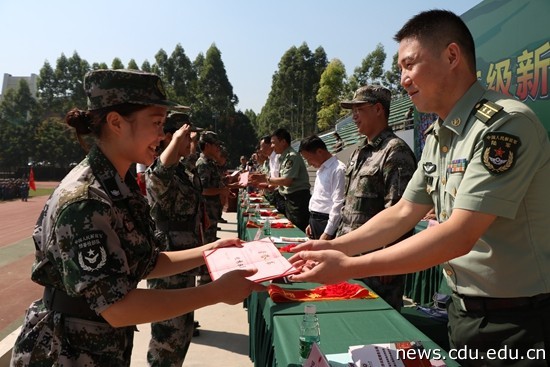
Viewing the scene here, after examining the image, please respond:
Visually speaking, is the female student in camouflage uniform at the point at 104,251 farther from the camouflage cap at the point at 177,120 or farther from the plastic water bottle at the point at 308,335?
the camouflage cap at the point at 177,120

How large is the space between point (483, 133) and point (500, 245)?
1.39 ft

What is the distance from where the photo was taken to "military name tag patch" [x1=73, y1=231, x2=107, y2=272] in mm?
1272

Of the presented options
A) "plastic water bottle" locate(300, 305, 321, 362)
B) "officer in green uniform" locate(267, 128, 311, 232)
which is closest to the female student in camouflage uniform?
"plastic water bottle" locate(300, 305, 321, 362)

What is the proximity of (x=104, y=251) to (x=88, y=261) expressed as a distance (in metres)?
0.06

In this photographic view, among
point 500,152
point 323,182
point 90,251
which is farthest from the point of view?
point 323,182

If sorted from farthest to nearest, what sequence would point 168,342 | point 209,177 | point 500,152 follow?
1. point 209,177
2. point 168,342
3. point 500,152

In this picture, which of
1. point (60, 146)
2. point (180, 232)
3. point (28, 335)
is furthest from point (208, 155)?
point (60, 146)

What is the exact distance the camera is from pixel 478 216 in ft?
4.57

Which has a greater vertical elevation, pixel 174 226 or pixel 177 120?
pixel 177 120

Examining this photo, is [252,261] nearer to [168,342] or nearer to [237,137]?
[168,342]

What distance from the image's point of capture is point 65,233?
1282 mm

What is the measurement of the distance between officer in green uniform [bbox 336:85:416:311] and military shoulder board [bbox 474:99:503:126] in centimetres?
149

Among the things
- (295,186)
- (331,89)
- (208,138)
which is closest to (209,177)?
(208,138)

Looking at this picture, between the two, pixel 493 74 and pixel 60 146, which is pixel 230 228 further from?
pixel 60 146
